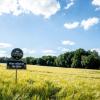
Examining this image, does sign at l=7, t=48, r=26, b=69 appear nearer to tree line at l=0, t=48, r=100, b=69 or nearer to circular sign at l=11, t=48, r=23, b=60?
circular sign at l=11, t=48, r=23, b=60

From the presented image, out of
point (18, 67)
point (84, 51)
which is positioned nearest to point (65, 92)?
point (18, 67)

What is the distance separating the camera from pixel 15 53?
46.7ft

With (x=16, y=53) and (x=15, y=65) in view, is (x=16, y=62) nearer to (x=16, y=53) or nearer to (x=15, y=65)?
(x=15, y=65)

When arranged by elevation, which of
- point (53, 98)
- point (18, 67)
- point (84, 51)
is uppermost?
point (84, 51)

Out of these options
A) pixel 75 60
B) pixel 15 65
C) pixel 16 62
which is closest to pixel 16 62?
pixel 16 62

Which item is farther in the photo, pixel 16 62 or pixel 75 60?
pixel 75 60

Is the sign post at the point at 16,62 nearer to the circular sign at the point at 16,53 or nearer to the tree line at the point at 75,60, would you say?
the circular sign at the point at 16,53

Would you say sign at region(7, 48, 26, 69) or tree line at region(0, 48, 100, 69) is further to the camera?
tree line at region(0, 48, 100, 69)

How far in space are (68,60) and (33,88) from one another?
366ft

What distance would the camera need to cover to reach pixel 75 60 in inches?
4424

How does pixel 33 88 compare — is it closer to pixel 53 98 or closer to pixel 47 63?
pixel 53 98

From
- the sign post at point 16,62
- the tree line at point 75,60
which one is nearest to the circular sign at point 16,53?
the sign post at point 16,62

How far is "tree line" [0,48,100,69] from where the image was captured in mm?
100562

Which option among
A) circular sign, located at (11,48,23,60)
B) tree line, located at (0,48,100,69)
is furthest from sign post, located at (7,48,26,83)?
tree line, located at (0,48,100,69)
